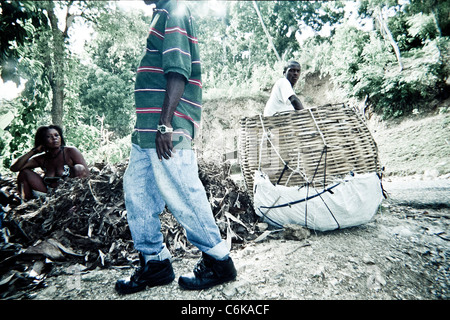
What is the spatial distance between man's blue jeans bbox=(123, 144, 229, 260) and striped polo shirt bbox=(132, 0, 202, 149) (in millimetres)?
105

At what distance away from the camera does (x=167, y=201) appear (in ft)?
4.26

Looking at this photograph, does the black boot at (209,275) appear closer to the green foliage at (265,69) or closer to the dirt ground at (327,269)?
the dirt ground at (327,269)

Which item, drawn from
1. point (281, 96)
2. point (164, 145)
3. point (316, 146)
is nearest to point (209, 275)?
point (164, 145)

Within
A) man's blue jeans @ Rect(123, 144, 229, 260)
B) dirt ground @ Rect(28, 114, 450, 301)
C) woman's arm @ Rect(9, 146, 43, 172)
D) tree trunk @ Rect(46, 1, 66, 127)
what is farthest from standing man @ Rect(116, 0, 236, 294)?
tree trunk @ Rect(46, 1, 66, 127)

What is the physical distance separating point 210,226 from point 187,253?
0.73m

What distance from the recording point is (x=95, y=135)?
883cm

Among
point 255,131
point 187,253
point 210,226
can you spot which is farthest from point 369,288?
point 255,131

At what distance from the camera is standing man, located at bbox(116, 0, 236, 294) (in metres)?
1.27

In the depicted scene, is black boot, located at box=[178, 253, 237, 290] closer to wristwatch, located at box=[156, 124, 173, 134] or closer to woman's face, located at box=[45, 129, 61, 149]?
wristwatch, located at box=[156, 124, 173, 134]

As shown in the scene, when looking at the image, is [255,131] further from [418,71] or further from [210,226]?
[418,71]

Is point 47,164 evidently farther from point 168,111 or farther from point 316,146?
point 316,146

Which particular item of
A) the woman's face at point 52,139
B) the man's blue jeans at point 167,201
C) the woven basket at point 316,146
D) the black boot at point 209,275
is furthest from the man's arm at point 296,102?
the woman's face at point 52,139

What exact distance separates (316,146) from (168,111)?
1.33 m

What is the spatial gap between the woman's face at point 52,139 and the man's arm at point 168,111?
282cm
